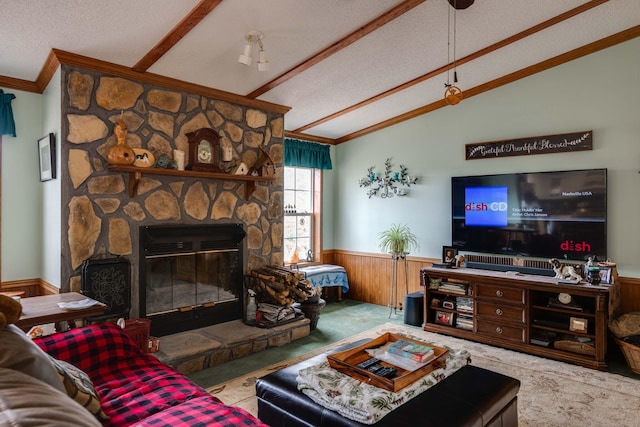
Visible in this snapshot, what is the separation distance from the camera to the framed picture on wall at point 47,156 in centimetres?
307

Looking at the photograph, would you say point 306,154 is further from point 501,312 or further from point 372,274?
point 501,312

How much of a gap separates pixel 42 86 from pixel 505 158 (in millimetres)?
4545

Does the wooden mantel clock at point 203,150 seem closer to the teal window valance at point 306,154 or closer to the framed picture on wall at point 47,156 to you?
the framed picture on wall at point 47,156

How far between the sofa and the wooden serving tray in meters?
0.71

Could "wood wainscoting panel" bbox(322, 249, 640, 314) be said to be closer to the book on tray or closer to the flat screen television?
the flat screen television

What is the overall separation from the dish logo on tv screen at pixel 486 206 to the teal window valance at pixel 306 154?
2.12 meters

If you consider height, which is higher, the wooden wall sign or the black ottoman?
the wooden wall sign

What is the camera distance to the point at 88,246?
10.1 feet

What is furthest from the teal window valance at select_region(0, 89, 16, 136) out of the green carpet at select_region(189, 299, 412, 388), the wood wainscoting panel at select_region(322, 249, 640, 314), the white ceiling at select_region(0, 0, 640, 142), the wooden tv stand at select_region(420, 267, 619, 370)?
the wooden tv stand at select_region(420, 267, 619, 370)

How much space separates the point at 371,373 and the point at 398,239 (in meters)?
3.04

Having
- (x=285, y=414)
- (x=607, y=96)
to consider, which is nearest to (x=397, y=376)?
(x=285, y=414)

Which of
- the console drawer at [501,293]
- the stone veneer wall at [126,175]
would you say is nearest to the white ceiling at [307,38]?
the stone veneer wall at [126,175]

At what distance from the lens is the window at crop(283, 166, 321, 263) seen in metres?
5.61

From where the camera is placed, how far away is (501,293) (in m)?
3.80
